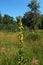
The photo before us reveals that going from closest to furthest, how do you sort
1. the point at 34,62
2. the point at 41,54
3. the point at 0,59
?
1. the point at 34,62
2. the point at 0,59
3. the point at 41,54

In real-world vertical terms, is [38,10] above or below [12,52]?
above

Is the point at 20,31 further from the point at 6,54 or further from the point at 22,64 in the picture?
the point at 6,54

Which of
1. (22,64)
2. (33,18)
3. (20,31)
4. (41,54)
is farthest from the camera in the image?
(33,18)

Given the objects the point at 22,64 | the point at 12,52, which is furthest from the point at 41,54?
the point at 22,64

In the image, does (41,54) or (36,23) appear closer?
(41,54)

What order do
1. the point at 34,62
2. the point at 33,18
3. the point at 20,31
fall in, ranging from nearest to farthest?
1. the point at 20,31
2. the point at 34,62
3. the point at 33,18

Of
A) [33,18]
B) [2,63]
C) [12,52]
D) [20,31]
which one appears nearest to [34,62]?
[2,63]

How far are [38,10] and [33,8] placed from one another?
108 centimetres

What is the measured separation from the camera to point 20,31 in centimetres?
381

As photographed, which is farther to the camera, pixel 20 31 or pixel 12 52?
pixel 12 52

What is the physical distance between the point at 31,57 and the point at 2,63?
4.33 feet

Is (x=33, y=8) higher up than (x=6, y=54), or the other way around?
(x=33, y=8)

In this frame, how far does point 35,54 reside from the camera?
355 inches

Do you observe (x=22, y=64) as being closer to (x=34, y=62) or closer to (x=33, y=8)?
(x=34, y=62)
